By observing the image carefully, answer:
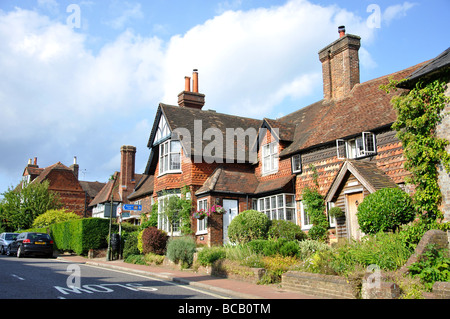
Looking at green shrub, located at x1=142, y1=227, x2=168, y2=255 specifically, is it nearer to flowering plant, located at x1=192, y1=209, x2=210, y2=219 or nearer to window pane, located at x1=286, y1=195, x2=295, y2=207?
flowering plant, located at x1=192, y1=209, x2=210, y2=219

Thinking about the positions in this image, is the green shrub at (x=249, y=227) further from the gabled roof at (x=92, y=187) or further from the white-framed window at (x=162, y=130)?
the gabled roof at (x=92, y=187)

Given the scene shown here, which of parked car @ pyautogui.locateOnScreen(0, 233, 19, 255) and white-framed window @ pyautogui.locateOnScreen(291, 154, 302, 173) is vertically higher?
white-framed window @ pyautogui.locateOnScreen(291, 154, 302, 173)

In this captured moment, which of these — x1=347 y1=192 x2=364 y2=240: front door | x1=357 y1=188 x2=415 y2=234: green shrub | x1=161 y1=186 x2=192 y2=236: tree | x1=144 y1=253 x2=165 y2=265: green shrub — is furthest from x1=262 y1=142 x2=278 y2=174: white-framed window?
x1=357 y1=188 x2=415 y2=234: green shrub

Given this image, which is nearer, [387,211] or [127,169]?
[387,211]

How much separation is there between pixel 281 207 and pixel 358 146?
5.54 meters

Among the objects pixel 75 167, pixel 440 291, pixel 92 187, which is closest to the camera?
pixel 440 291

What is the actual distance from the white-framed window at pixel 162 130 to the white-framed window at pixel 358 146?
11337mm

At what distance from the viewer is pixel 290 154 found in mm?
22141

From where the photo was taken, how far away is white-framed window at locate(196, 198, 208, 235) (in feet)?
75.5

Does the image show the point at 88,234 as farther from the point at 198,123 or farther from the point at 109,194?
the point at 109,194

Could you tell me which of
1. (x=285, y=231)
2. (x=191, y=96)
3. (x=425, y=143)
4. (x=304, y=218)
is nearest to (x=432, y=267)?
(x=425, y=143)

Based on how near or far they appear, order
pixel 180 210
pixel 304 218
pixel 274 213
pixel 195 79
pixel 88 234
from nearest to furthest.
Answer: pixel 304 218 → pixel 274 213 → pixel 180 210 → pixel 88 234 → pixel 195 79

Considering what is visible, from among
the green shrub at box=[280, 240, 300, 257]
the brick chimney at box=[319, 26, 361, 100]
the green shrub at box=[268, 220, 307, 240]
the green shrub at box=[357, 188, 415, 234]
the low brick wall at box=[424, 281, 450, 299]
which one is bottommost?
the low brick wall at box=[424, 281, 450, 299]

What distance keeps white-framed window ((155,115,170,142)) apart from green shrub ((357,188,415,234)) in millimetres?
15112
